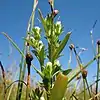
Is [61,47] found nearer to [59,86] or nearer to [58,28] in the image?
[58,28]

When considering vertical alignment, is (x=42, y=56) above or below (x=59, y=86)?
above

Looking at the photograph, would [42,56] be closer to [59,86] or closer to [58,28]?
[58,28]

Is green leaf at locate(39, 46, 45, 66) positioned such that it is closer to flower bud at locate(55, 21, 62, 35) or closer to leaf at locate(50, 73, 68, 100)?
flower bud at locate(55, 21, 62, 35)

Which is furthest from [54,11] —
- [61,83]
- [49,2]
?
[61,83]

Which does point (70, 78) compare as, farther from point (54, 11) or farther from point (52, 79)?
point (54, 11)

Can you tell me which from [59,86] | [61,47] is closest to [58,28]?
[61,47]

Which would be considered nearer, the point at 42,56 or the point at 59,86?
the point at 59,86

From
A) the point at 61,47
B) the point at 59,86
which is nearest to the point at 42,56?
the point at 61,47

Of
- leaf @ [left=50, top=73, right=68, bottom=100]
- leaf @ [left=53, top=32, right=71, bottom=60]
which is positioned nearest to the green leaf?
leaf @ [left=53, top=32, right=71, bottom=60]

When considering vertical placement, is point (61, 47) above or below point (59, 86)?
above

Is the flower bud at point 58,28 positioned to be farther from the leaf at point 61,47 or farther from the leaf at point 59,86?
the leaf at point 59,86
